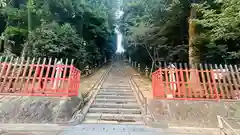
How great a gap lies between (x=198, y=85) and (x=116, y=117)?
2852mm

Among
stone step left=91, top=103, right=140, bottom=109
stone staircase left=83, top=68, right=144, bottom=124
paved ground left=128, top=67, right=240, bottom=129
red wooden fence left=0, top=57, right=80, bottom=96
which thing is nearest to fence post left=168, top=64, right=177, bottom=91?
paved ground left=128, top=67, right=240, bottom=129

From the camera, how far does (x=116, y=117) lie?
7246 mm

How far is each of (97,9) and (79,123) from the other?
16.8 metres

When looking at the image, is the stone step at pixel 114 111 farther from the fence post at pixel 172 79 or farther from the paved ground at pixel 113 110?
the fence post at pixel 172 79

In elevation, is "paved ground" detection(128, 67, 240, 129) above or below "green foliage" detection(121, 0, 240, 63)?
below

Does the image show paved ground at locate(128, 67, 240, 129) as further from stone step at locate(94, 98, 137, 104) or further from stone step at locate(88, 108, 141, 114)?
stone step at locate(94, 98, 137, 104)

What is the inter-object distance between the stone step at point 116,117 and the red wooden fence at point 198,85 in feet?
3.29

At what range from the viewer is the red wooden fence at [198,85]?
7.18 meters

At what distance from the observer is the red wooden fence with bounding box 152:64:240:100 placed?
283 inches

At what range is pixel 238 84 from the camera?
7453mm

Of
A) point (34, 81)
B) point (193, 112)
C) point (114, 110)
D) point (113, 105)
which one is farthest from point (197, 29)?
point (34, 81)

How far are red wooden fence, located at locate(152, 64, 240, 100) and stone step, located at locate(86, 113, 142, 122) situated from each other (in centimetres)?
100

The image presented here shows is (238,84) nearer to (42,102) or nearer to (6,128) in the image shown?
(42,102)

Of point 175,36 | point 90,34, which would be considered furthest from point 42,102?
point 90,34
